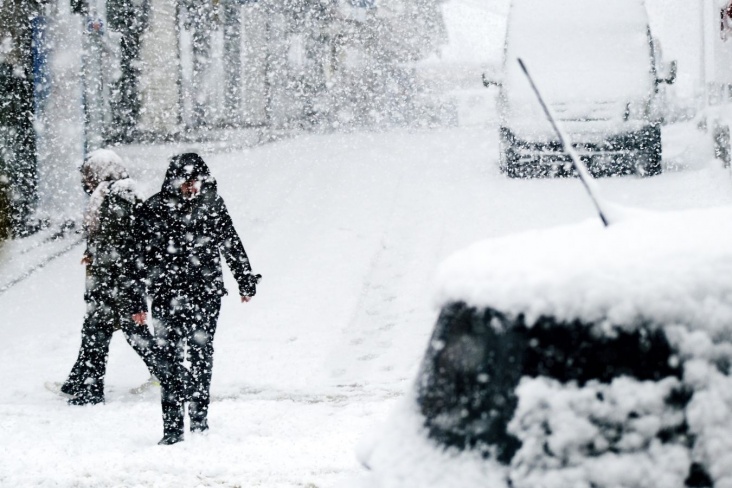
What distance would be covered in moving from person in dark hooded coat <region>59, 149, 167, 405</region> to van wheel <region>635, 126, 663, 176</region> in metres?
10.1

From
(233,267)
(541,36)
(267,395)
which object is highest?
(541,36)

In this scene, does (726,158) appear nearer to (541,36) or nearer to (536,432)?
(541,36)

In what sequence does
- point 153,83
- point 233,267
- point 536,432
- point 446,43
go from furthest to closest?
point 446,43 < point 153,83 < point 233,267 < point 536,432

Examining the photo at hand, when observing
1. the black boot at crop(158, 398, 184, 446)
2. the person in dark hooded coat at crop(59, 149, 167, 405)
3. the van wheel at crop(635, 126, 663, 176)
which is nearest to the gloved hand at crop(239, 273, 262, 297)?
the person in dark hooded coat at crop(59, 149, 167, 405)

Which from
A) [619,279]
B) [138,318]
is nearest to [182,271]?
[138,318]

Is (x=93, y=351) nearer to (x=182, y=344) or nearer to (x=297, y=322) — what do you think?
(x=182, y=344)

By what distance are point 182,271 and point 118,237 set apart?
710mm

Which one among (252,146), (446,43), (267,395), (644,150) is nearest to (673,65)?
(644,150)

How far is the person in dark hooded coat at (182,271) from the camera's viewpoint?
17.9ft

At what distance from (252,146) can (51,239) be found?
911 cm

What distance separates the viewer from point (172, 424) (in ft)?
18.1

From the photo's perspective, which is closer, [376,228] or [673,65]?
[376,228]

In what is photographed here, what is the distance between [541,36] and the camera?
15.6m

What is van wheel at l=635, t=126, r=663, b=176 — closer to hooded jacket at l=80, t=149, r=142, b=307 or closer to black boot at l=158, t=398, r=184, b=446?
hooded jacket at l=80, t=149, r=142, b=307
